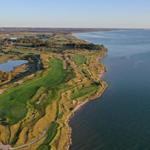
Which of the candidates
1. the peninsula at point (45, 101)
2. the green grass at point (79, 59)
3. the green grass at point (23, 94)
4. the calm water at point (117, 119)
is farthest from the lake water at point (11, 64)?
the calm water at point (117, 119)

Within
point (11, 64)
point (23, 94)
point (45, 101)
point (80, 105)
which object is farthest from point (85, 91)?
point (11, 64)

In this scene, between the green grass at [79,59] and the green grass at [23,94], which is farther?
the green grass at [79,59]

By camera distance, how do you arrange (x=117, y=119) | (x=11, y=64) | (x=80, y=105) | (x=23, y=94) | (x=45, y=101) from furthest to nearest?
(x=11, y=64)
(x=23, y=94)
(x=80, y=105)
(x=45, y=101)
(x=117, y=119)

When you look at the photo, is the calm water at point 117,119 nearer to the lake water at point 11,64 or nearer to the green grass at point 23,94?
the green grass at point 23,94

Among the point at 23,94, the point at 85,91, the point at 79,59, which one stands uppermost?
the point at 23,94

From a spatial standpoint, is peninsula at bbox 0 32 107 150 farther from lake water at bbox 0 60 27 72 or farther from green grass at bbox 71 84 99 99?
lake water at bbox 0 60 27 72

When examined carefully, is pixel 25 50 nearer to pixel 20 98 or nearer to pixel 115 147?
pixel 20 98

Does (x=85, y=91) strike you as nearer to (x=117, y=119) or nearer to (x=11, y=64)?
(x=117, y=119)

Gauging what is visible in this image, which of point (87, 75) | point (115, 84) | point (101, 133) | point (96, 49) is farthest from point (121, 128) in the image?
point (96, 49)
